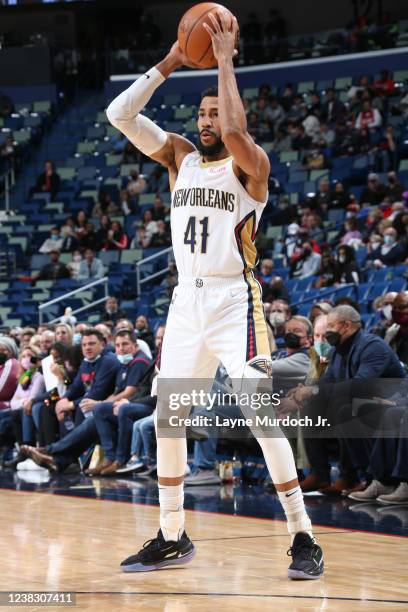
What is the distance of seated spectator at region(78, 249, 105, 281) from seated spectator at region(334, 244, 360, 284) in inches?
209

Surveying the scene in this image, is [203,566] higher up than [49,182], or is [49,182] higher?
[49,182]

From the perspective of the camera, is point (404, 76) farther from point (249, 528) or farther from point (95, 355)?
point (249, 528)

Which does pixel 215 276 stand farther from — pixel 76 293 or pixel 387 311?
pixel 76 293

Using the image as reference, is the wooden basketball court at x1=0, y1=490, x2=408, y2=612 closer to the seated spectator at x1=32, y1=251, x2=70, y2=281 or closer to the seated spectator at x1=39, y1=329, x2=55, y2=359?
the seated spectator at x1=39, y1=329, x2=55, y2=359

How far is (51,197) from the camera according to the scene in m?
21.2

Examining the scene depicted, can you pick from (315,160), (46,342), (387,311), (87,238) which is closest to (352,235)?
(315,160)

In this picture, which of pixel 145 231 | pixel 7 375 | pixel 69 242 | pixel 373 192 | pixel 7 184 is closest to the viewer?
pixel 7 375

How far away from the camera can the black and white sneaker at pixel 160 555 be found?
4.61 metres

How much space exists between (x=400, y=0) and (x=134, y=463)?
16.4 metres

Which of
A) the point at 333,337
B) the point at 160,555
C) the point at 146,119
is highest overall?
the point at 146,119

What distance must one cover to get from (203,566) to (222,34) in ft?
7.72

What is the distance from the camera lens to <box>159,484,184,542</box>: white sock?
15.5 ft

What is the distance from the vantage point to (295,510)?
4488mm

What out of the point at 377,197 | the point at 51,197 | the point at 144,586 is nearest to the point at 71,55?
the point at 51,197
